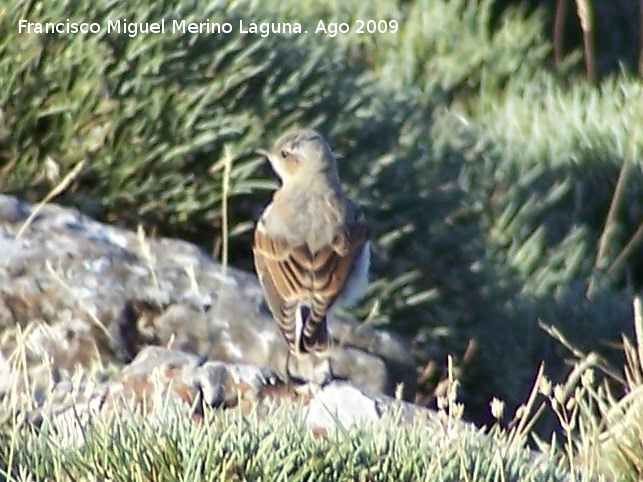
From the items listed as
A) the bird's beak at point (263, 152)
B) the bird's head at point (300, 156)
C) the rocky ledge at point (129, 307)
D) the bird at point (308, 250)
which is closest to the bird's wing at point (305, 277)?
the bird at point (308, 250)

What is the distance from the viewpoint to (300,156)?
6309 millimetres

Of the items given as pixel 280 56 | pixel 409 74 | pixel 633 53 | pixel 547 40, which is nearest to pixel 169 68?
pixel 280 56

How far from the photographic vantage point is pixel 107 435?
386 centimetres

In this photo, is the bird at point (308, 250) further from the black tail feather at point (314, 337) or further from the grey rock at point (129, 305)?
the grey rock at point (129, 305)

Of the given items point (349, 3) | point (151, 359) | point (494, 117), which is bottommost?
point (151, 359)

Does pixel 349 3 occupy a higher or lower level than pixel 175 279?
higher

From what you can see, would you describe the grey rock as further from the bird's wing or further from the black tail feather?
the black tail feather

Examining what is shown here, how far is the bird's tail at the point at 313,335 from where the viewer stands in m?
5.63

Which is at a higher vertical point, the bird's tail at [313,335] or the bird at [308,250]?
the bird at [308,250]

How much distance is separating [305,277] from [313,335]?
1.00 feet

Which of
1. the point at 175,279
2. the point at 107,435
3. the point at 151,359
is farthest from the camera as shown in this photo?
the point at 175,279

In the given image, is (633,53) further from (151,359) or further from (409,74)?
(151,359)

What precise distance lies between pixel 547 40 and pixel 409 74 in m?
2.09

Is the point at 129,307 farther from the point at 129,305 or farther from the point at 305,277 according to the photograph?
the point at 305,277
